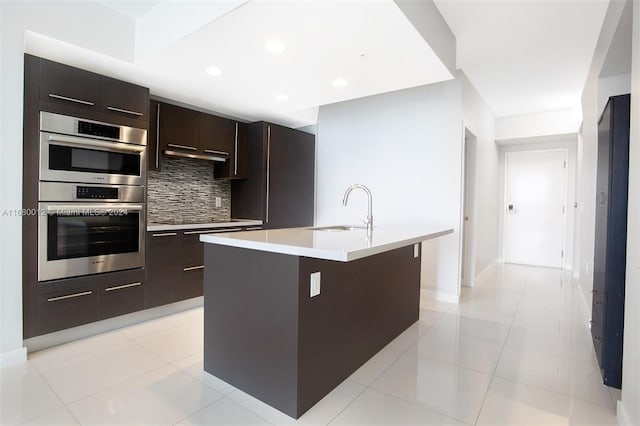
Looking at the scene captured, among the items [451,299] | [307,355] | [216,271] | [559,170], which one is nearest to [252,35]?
[216,271]

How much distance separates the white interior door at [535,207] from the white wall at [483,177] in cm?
31

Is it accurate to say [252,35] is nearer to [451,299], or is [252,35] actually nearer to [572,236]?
[451,299]

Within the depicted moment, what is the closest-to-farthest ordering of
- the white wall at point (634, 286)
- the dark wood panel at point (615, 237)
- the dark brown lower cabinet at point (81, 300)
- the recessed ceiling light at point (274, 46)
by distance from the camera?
1. the white wall at point (634, 286)
2. the dark wood panel at point (615, 237)
3. the recessed ceiling light at point (274, 46)
4. the dark brown lower cabinet at point (81, 300)

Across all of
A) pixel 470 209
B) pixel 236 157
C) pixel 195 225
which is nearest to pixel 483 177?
pixel 470 209

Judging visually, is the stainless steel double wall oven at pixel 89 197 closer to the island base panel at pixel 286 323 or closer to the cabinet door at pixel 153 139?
the cabinet door at pixel 153 139

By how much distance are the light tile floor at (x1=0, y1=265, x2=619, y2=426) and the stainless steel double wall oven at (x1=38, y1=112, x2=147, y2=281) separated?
2.19ft

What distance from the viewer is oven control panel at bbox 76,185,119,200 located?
2601 mm

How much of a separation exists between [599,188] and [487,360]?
4.70ft

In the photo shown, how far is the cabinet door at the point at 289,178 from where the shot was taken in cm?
421

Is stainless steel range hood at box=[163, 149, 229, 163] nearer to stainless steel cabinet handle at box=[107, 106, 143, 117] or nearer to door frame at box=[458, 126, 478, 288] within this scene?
stainless steel cabinet handle at box=[107, 106, 143, 117]

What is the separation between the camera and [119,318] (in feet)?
9.64

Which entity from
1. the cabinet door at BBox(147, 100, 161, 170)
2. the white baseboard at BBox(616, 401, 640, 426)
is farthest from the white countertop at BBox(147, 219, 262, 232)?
the white baseboard at BBox(616, 401, 640, 426)

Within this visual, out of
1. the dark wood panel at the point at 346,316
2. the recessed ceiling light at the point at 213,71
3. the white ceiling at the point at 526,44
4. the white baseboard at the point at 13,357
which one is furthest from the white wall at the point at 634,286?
the white baseboard at the point at 13,357

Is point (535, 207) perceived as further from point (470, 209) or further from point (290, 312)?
point (290, 312)
